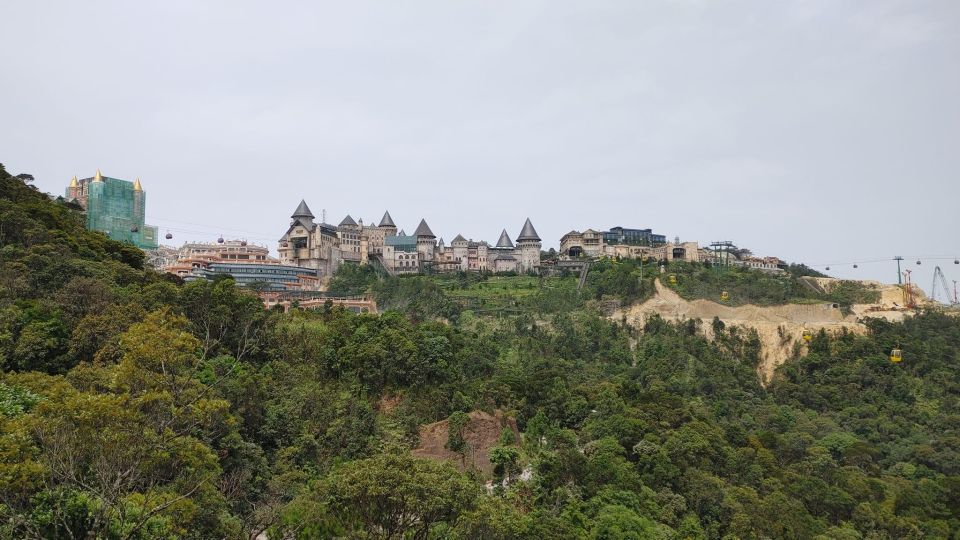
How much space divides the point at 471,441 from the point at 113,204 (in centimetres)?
5104

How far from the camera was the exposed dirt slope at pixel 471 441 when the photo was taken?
92.0 feet

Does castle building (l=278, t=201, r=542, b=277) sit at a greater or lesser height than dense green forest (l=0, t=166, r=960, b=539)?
greater

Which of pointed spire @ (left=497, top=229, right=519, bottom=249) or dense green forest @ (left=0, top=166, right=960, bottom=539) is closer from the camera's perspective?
dense green forest @ (left=0, top=166, right=960, bottom=539)

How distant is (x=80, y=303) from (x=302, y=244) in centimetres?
4049

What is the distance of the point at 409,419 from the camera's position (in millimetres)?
28328

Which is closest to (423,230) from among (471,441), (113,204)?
(113,204)

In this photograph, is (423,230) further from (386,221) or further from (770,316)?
(770,316)

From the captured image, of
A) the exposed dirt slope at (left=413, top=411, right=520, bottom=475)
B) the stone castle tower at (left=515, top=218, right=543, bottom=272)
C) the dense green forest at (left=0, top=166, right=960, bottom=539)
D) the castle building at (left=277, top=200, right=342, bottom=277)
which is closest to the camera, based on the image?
the dense green forest at (left=0, top=166, right=960, bottom=539)

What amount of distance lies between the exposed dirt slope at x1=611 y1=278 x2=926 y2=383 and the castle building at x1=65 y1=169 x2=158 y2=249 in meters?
44.1

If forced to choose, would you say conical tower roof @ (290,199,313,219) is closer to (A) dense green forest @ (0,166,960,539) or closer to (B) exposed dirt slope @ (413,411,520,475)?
(A) dense green forest @ (0,166,960,539)

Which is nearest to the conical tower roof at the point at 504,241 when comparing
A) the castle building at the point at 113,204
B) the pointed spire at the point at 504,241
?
the pointed spire at the point at 504,241

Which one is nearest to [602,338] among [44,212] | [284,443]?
[284,443]

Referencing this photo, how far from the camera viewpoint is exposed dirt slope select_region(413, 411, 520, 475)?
2805 cm

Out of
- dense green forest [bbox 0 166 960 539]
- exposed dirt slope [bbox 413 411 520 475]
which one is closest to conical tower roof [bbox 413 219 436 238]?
dense green forest [bbox 0 166 960 539]
